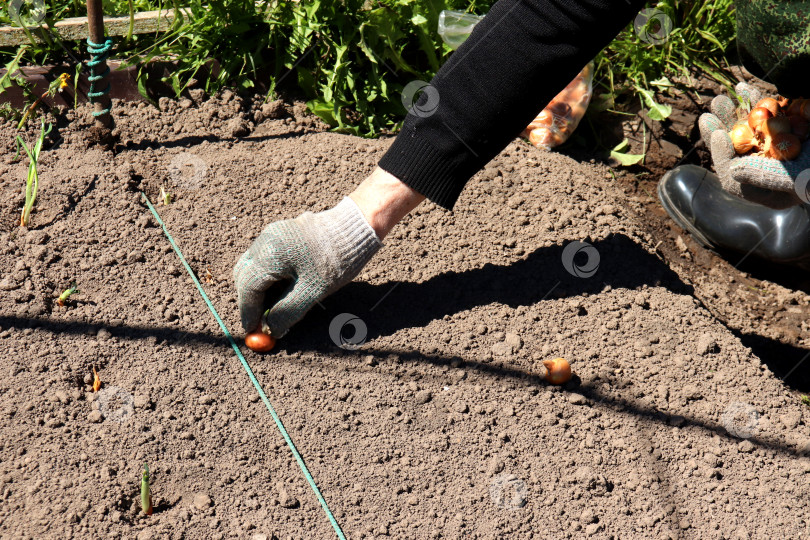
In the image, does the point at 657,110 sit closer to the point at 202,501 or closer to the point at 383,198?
the point at 383,198

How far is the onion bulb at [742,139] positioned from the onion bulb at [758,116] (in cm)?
2

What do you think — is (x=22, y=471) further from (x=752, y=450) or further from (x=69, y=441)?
(x=752, y=450)

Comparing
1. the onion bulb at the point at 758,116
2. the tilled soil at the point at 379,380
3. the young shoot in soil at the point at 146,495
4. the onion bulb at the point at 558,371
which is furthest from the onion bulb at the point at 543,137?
the young shoot in soil at the point at 146,495

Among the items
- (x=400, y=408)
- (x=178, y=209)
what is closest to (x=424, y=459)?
(x=400, y=408)

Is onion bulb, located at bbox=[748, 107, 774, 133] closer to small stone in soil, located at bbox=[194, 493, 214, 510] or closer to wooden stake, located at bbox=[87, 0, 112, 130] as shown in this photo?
small stone in soil, located at bbox=[194, 493, 214, 510]

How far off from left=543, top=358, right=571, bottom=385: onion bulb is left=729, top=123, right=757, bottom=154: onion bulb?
3.53 feet

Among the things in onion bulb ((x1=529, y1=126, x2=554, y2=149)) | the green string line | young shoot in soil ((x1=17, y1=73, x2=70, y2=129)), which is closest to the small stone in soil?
the green string line

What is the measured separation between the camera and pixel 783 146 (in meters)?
2.18

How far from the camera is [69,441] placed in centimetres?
175

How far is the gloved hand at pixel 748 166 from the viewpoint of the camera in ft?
7.12

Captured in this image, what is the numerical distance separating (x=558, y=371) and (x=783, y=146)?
106 centimetres

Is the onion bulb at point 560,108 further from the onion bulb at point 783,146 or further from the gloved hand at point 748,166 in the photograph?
the onion bulb at point 783,146

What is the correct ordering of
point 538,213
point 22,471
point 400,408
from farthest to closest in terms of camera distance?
point 538,213 < point 400,408 < point 22,471

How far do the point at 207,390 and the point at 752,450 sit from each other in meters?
1.49
